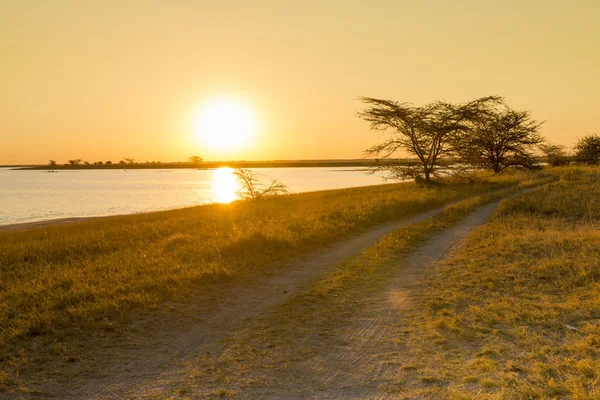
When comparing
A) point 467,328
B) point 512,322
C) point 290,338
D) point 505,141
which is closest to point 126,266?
point 290,338

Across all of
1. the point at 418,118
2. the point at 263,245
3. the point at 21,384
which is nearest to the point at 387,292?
the point at 263,245

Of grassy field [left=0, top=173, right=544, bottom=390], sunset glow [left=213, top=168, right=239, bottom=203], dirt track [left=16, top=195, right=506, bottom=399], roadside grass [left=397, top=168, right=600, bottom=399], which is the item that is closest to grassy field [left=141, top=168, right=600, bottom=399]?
roadside grass [left=397, top=168, right=600, bottom=399]

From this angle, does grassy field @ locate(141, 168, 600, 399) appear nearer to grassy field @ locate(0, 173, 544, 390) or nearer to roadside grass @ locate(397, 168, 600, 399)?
roadside grass @ locate(397, 168, 600, 399)

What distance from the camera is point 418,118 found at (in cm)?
3394

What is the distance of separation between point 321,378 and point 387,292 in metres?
3.73

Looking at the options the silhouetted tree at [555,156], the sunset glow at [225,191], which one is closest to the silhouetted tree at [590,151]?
the silhouetted tree at [555,156]

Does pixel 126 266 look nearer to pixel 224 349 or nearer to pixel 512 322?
pixel 224 349

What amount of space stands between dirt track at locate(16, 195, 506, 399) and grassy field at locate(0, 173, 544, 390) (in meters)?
0.77

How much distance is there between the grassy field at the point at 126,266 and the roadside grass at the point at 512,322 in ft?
14.2

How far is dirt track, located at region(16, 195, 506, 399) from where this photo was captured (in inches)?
201

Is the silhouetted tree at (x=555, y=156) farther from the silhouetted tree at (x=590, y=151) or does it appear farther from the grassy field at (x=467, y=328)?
the grassy field at (x=467, y=328)

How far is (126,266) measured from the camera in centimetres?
1045

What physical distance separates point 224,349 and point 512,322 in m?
4.19

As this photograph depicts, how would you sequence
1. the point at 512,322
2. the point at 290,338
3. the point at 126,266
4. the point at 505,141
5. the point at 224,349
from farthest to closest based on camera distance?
the point at 505,141
the point at 126,266
the point at 512,322
the point at 290,338
the point at 224,349
